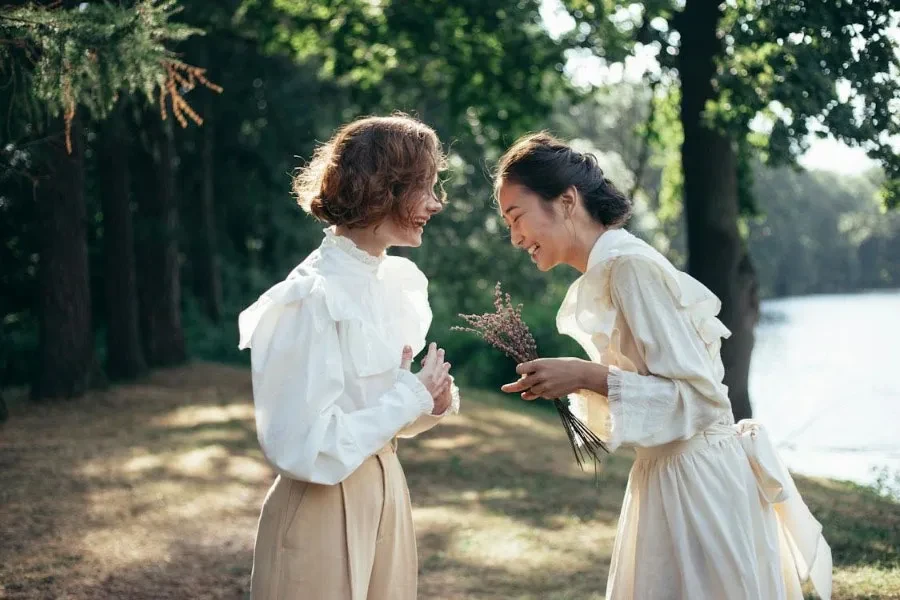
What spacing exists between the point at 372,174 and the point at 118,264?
1075cm

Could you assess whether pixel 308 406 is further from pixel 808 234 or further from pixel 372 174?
pixel 808 234

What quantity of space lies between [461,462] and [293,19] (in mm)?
6524

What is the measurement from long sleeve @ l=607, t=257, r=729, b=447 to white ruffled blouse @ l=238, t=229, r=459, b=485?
0.56m

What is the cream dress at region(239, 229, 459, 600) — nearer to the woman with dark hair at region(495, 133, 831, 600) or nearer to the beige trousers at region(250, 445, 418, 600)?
the beige trousers at region(250, 445, 418, 600)

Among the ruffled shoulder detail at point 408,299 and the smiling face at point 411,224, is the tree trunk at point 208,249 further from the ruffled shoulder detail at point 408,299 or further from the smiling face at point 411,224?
the smiling face at point 411,224

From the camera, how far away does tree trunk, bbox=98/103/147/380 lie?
12586 millimetres

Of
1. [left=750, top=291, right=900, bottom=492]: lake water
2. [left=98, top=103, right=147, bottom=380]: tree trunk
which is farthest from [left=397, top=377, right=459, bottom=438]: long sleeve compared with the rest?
[left=98, top=103, right=147, bottom=380]: tree trunk

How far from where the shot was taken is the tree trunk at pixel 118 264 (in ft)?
41.3

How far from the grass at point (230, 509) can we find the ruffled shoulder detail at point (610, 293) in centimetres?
277

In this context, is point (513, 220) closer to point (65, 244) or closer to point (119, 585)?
point (119, 585)

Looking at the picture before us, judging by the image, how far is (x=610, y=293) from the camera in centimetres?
289

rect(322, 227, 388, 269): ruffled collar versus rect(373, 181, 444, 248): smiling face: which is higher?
rect(373, 181, 444, 248): smiling face

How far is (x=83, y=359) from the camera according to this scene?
11180 mm

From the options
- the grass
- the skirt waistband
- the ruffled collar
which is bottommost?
the grass
